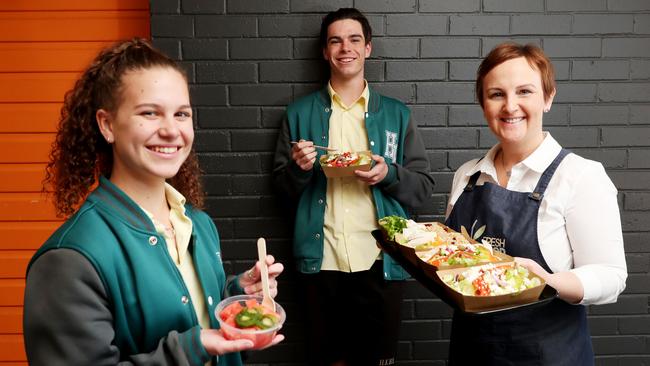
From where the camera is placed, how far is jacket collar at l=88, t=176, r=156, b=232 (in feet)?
3.89

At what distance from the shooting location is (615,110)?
2836 millimetres

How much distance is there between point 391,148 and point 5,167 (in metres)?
2.35

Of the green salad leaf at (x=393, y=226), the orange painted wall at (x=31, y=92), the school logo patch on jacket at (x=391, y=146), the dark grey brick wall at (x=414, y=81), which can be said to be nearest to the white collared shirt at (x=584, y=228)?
the green salad leaf at (x=393, y=226)

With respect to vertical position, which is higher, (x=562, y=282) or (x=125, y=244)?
(x=125, y=244)

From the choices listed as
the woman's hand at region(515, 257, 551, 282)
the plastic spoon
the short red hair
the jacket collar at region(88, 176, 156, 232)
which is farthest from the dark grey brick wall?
the jacket collar at region(88, 176, 156, 232)

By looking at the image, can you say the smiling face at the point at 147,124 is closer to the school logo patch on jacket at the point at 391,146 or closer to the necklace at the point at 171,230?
the necklace at the point at 171,230

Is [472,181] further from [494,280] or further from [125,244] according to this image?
[125,244]

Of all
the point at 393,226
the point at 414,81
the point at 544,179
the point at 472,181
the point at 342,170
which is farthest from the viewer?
the point at 414,81

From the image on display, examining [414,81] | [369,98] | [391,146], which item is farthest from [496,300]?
[414,81]

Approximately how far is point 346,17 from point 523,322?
1725mm

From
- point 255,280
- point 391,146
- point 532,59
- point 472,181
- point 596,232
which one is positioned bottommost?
point 255,280

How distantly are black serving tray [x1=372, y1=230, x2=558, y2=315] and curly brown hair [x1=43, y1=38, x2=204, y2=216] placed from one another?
1103 millimetres

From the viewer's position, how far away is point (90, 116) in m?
1.25

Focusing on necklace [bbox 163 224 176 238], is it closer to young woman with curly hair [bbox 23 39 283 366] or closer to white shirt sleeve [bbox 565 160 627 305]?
young woman with curly hair [bbox 23 39 283 366]
